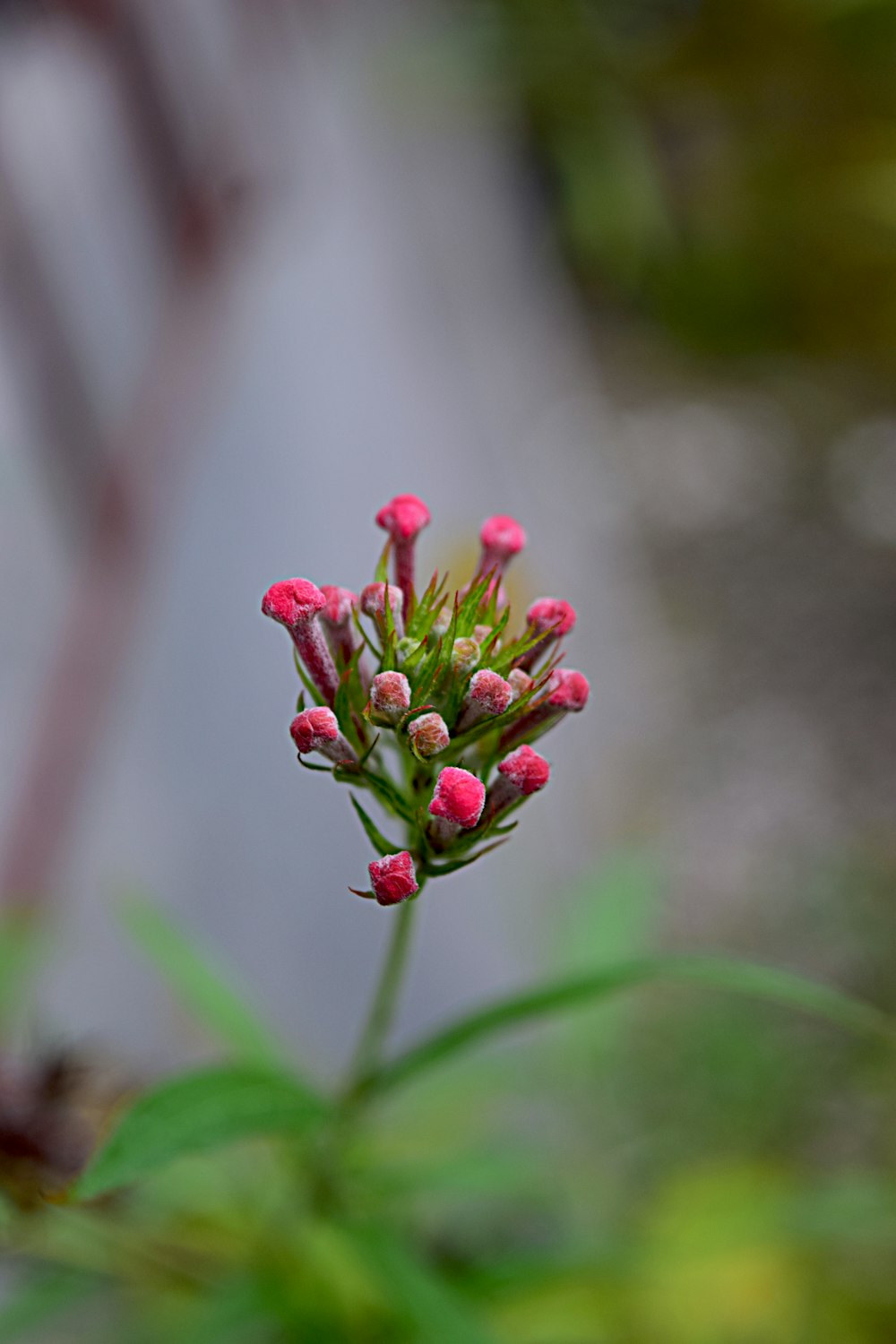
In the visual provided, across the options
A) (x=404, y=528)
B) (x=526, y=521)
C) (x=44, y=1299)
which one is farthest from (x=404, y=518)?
(x=526, y=521)

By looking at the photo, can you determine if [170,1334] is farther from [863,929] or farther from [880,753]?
[880,753]

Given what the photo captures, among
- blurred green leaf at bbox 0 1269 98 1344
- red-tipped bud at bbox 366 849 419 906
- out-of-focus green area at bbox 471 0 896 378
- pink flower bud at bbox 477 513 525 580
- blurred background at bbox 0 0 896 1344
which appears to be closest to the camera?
red-tipped bud at bbox 366 849 419 906

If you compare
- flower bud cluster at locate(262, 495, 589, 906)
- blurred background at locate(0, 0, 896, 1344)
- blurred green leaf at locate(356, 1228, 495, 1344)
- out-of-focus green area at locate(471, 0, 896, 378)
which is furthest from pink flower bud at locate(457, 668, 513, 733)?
out-of-focus green area at locate(471, 0, 896, 378)

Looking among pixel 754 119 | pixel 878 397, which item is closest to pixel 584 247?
pixel 754 119

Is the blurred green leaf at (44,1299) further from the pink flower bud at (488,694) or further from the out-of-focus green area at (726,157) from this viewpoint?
the out-of-focus green area at (726,157)

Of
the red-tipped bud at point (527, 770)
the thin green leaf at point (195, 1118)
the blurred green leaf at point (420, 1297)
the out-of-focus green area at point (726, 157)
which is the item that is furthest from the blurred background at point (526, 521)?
the red-tipped bud at point (527, 770)

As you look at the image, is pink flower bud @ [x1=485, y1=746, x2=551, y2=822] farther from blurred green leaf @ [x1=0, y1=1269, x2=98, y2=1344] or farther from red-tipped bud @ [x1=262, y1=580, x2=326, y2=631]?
blurred green leaf @ [x1=0, y1=1269, x2=98, y2=1344]

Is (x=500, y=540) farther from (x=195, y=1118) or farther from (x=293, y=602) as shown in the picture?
(x=195, y=1118)

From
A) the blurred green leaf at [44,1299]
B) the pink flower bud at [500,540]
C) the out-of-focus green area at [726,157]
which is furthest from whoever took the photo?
A: the out-of-focus green area at [726,157]
